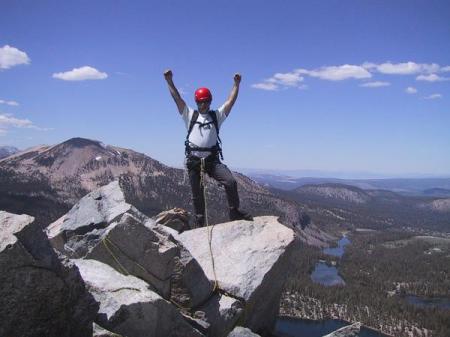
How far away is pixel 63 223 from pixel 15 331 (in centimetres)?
802

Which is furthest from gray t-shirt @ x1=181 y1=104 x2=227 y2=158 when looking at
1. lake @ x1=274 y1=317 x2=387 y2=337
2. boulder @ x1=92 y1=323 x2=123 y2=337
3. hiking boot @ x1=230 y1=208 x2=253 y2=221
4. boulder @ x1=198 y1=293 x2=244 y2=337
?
lake @ x1=274 y1=317 x2=387 y2=337

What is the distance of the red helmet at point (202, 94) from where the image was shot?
14.7m

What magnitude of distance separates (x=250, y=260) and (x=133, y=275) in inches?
163

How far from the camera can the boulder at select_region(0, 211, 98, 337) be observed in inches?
307

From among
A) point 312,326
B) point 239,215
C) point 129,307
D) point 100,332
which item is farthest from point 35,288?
point 312,326

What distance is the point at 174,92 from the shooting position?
49.2 ft

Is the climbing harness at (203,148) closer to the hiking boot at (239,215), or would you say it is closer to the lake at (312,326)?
the hiking boot at (239,215)

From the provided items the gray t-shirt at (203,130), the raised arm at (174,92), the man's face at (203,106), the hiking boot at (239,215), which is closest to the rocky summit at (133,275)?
the hiking boot at (239,215)

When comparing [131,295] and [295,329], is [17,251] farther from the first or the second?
[295,329]

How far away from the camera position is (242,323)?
14.1 m

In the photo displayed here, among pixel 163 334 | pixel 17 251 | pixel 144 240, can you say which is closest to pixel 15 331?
pixel 17 251

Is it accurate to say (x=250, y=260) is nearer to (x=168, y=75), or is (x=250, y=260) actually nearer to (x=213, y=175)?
(x=213, y=175)

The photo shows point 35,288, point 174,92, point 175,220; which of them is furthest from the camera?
point 175,220

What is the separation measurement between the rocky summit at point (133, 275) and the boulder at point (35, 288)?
0.05 ft
